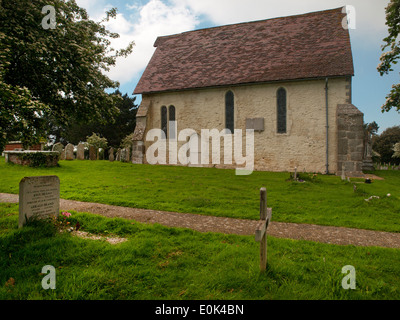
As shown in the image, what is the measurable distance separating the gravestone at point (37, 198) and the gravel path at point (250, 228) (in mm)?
1394

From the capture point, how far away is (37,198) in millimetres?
5176

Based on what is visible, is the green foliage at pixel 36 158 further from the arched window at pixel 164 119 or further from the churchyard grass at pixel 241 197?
the arched window at pixel 164 119

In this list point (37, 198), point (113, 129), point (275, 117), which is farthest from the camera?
point (113, 129)

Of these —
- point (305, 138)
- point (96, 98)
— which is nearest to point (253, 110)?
point (305, 138)

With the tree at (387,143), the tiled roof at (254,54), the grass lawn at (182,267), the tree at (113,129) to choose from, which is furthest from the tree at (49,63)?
the tree at (387,143)

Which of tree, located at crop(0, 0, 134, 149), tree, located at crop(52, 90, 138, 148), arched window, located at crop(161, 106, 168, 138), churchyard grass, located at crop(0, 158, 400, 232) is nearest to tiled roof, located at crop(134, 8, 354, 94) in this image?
arched window, located at crop(161, 106, 168, 138)

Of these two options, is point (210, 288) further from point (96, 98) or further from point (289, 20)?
point (289, 20)

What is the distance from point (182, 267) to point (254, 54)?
20.0 meters

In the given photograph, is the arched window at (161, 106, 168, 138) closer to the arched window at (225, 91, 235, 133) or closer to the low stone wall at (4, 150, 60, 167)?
the arched window at (225, 91, 235, 133)

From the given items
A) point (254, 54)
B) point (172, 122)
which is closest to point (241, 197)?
point (172, 122)

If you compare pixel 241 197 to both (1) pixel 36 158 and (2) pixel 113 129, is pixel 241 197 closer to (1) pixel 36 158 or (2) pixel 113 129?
(1) pixel 36 158

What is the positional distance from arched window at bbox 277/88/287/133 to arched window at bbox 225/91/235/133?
335cm

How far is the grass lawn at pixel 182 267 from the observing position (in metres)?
2.92

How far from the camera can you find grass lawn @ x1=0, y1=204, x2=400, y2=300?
2916 millimetres
